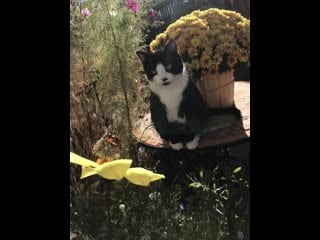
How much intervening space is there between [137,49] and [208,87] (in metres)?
0.23

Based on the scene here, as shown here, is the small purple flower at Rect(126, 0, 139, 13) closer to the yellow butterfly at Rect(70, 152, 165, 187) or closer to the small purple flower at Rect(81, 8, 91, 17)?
the small purple flower at Rect(81, 8, 91, 17)

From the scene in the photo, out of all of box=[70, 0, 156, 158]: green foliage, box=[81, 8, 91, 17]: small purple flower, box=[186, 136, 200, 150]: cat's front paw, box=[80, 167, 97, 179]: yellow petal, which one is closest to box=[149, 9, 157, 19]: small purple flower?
box=[70, 0, 156, 158]: green foliage

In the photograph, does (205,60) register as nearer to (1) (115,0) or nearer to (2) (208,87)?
(2) (208,87)

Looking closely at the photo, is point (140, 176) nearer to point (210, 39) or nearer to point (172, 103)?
point (172, 103)

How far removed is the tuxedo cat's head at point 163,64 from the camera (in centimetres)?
132

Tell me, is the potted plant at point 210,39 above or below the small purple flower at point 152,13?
below

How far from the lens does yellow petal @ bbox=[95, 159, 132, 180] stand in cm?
132

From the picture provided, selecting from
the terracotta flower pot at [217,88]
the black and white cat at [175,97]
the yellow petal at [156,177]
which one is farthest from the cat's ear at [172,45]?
the yellow petal at [156,177]

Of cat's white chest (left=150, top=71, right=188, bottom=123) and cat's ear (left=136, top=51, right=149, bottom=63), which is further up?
cat's ear (left=136, top=51, right=149, bottom=63)

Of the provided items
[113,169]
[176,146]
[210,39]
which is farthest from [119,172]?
[210,39]

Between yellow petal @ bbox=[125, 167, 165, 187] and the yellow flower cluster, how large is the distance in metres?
0.32

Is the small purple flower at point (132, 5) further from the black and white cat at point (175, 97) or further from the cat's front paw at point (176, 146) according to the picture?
the cat's front paw at point (176, 146)

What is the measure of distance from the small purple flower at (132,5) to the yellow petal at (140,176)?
460mm

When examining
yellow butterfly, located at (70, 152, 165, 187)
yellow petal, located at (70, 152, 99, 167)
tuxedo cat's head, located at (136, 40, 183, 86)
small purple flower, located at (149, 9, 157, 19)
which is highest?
small purple flower, located at (149, 9, 157, 19)
